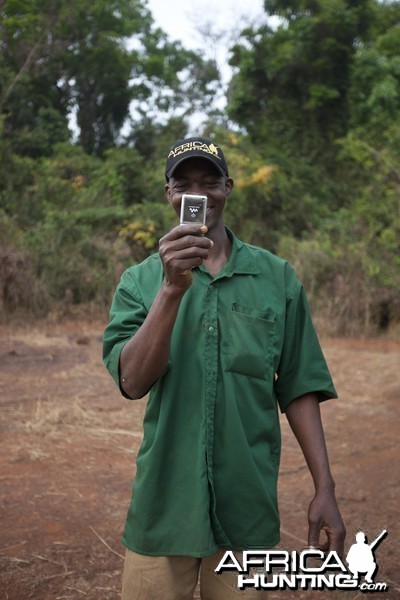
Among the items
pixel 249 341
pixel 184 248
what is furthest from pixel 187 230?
pixel 249 341

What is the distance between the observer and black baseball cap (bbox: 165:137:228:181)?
158cm

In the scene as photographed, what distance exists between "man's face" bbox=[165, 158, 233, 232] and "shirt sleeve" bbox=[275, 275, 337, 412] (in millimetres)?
305

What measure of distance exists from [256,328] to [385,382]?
232 inches

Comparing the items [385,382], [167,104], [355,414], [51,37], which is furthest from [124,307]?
[167,104]

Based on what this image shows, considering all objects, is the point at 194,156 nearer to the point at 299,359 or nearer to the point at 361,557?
the point at 299,359

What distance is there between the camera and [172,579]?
5.01ft

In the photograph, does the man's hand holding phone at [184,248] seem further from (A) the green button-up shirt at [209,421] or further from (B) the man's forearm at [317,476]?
(B) the man's forearm at [317,476]

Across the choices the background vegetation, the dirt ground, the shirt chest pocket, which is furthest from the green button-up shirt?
the background vegetation

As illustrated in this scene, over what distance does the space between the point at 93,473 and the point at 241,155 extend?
427 inches

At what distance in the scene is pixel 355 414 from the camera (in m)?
5.76

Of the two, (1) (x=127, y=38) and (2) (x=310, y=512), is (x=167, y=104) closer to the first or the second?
(1) (x=127, y=38)

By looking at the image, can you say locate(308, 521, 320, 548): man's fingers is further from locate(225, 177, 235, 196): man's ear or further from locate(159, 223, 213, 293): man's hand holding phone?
locate(225, 177, 235, 196): man's ear

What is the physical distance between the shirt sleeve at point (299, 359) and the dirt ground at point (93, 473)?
4.78 feet

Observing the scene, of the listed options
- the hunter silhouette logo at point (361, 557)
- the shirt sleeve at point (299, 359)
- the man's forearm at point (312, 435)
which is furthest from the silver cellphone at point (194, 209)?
the hunter silhouette logo at point (361, 557)
